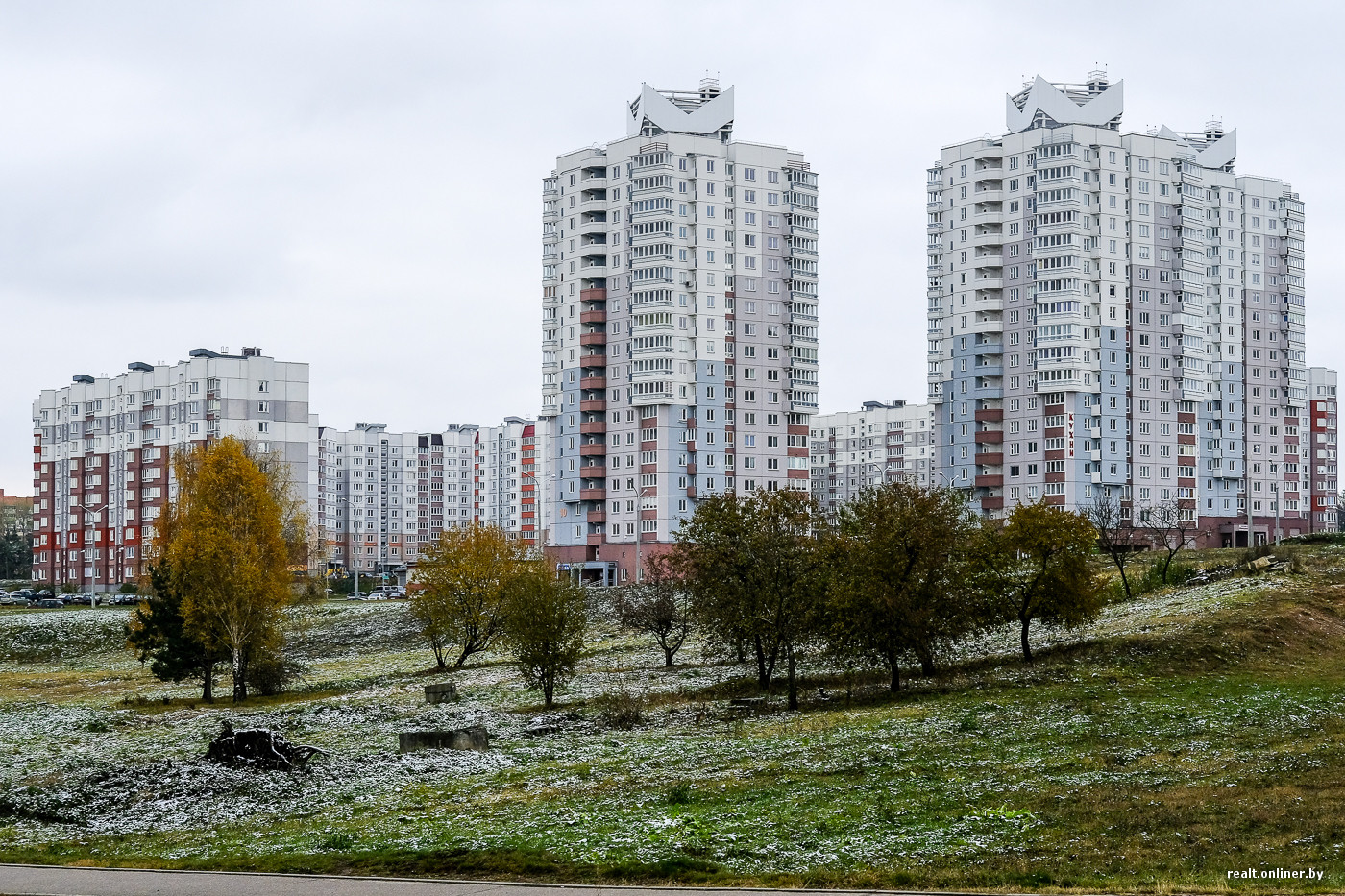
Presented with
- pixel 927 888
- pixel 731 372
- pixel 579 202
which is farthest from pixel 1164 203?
pixel 927 888

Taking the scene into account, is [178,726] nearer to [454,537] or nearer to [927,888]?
[454,537]

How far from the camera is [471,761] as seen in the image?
40406mm

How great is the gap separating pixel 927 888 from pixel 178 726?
40.3m

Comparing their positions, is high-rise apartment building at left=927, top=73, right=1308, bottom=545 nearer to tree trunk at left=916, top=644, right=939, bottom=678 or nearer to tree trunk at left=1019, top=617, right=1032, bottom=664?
tree trunk at left=1019, top=617, right=1032, bottom=664

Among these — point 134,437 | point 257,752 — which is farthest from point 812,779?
point 134,437

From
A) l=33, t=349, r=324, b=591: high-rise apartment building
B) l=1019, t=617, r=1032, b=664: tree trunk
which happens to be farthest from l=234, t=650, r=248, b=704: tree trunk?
l=33, t=349, r=324, b=591: high-rise apartment building

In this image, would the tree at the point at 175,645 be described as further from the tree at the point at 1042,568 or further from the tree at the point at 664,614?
the tree at the point at 1042,568

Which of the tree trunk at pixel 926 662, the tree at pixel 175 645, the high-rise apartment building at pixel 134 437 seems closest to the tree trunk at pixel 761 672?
the tree trunk at pixel 926 662

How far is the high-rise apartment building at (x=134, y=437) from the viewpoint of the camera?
16825 centimetres

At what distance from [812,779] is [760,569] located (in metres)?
21.6

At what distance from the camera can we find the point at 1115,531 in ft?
283

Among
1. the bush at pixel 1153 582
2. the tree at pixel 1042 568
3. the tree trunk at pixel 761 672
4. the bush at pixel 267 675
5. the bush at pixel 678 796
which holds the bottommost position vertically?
the bush at pixel 267 675

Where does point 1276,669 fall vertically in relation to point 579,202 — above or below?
below

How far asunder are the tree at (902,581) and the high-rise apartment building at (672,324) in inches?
3502
